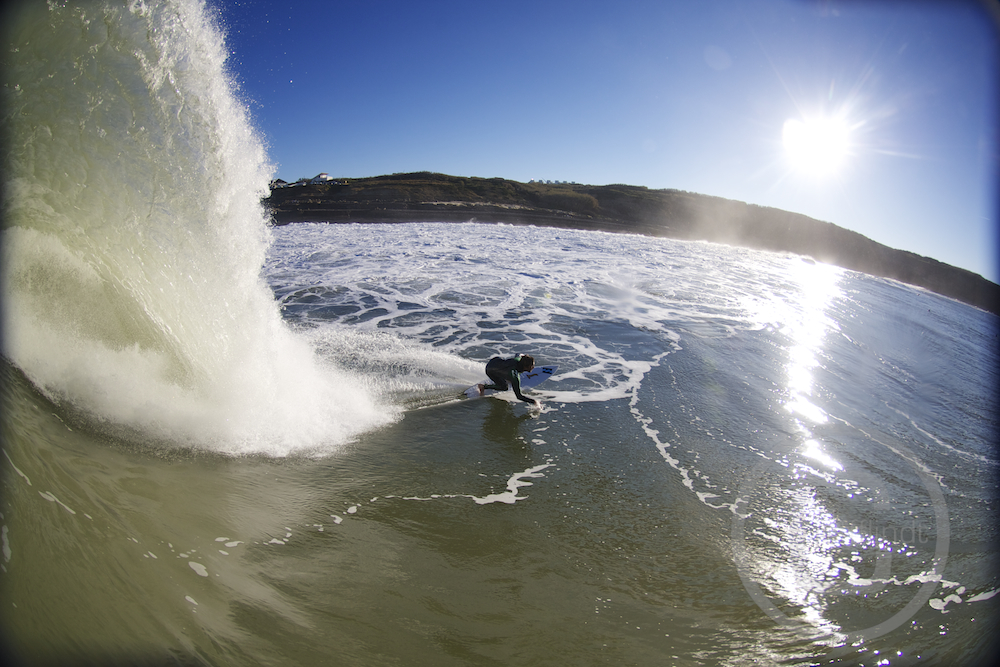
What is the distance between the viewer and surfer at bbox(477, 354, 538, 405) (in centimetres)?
780

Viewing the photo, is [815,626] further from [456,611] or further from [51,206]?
[51,206]

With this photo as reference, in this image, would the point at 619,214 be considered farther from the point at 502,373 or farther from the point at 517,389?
the point at 517,389

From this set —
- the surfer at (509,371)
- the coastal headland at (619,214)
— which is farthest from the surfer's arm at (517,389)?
the coastal headland at (619,214)

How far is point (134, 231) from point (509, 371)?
585 centimetres

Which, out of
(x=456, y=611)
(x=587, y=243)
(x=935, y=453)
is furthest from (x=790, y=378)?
(x=587, y=243)

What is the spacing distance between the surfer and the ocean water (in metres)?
0.30

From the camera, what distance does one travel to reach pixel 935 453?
27.2ft

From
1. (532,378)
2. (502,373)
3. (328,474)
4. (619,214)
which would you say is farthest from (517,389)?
(619,214)

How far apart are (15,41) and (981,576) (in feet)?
Result: 41.9

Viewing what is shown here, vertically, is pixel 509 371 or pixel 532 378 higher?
pixel 509 371
